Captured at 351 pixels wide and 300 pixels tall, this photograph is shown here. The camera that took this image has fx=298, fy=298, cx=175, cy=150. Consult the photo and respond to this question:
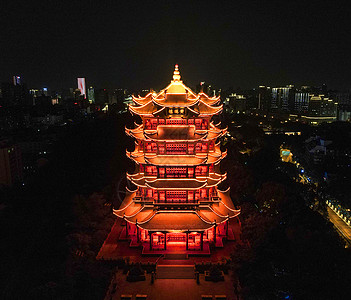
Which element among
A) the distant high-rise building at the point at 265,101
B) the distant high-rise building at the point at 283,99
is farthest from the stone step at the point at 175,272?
the distant high-rise building at the point at 265,101

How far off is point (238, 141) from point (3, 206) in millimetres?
35838

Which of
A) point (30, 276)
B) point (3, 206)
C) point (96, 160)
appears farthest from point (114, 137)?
point (30, 276)

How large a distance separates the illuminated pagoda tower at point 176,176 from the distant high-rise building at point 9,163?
21533mm

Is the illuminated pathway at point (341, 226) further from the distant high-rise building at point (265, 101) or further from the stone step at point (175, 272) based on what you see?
the distant high-rise building at point (265, 101)

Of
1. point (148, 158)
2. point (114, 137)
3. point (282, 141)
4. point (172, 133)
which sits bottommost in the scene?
point (282, 141)

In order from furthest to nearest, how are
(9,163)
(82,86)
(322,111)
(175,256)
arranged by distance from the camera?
1. (82,86)
2. (322,111)
3. (9,163)
4. (175,256)

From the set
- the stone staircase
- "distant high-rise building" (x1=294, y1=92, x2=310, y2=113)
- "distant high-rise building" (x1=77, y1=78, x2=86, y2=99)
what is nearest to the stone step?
the stone staircase

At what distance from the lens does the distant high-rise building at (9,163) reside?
1325 inches

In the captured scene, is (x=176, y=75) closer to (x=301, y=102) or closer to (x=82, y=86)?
(x=301, y=102)

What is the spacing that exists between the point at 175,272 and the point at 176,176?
5.57m

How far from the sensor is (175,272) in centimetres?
1638

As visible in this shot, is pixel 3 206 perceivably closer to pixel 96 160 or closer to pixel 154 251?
pixel 96 160

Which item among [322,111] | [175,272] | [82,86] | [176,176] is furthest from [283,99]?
[175,272]

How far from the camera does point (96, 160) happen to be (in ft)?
115
